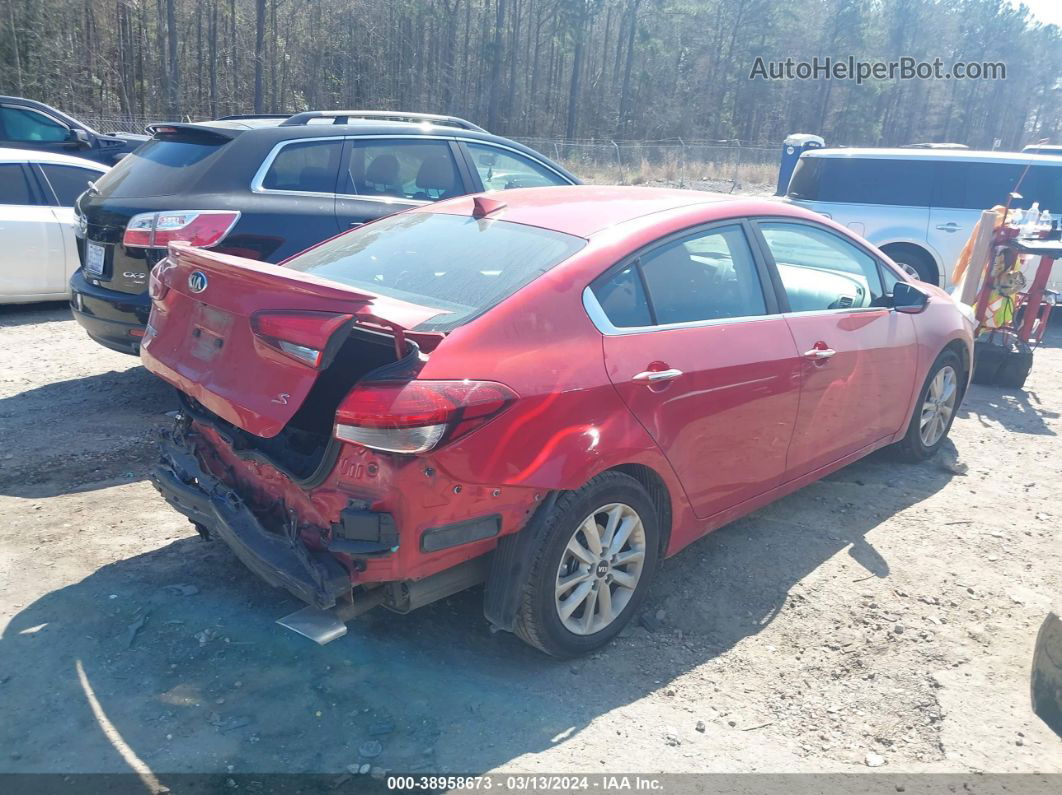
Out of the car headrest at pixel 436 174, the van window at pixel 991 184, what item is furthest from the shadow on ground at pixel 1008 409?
the car headrest at pixel 436 174

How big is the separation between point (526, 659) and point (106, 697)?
1556 mm

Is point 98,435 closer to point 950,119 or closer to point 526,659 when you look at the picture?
point 526,659

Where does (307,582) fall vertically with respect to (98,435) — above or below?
above

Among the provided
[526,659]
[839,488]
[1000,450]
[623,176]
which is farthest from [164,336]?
[623,176]

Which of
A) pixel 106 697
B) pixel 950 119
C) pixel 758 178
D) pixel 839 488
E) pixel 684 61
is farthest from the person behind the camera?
pixel 950 119

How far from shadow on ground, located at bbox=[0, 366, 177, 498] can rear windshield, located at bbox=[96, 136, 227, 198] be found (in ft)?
4.80

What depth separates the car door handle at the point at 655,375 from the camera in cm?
329

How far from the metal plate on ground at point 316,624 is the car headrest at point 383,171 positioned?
13.8 ft

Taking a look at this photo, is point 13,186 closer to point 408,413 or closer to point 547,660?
point 408,413

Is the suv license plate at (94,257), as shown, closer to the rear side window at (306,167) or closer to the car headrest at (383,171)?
the rear side window at (306,167)

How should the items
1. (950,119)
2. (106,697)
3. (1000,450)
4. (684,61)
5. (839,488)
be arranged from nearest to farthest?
(106,697) → (839,488) → (1000,450) → (684,61) → (950,119)

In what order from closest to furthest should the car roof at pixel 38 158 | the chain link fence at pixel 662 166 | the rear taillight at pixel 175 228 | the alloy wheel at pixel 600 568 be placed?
the alloy wheel at pixel 600 568, the rear taillight at pixel 175 228, the car roof at pixel 38 158, the chain link fence at pixel 662 166

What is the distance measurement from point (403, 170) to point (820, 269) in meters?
3.39

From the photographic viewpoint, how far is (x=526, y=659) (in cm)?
342
